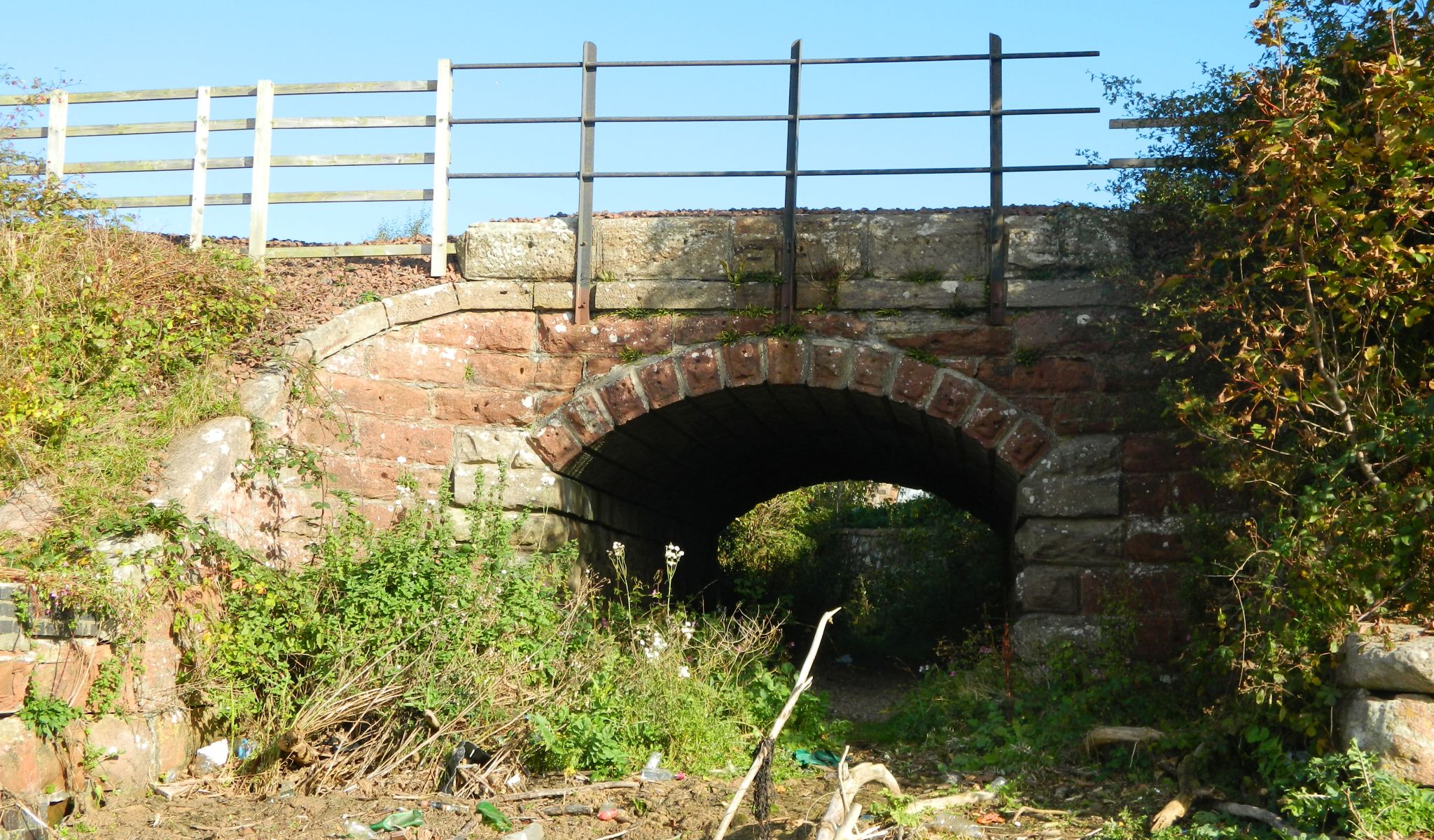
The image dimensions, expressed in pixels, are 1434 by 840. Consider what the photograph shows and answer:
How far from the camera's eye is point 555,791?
17.5 ft

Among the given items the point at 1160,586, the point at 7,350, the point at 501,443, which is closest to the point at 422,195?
the point at 501,443

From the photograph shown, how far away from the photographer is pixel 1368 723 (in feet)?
13.7

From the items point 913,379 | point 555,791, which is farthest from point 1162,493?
point 555,791

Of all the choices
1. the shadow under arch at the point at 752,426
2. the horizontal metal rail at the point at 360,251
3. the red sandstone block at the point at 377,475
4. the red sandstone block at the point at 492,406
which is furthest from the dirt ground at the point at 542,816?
the horizontal metal rail at the point at 360,251

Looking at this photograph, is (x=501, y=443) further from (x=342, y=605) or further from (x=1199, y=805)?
(x=1199, y=805)

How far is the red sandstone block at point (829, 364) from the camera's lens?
24.0ft

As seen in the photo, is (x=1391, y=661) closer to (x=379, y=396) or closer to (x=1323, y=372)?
(x=1323, y=372)

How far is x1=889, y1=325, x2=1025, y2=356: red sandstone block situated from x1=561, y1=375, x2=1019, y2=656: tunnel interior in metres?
0.40

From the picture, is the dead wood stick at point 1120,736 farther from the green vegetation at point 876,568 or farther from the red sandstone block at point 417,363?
the green vegetation at point 876,568

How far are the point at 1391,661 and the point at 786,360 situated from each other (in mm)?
3919

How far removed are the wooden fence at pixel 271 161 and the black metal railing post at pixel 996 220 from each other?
353 cm

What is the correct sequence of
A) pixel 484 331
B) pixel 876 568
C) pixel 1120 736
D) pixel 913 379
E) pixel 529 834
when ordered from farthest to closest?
pixel 876 568
pixel 484 331
pixel 913 379
pixel 1120 736
pixel 529 834

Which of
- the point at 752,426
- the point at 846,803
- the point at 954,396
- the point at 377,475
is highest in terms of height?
the point at 954,396

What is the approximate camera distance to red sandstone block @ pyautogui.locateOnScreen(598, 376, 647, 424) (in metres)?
7.44
